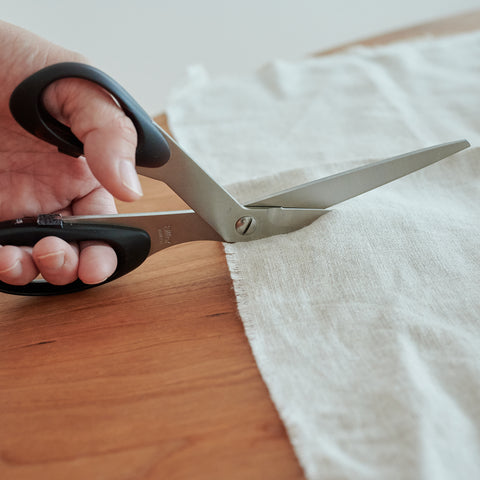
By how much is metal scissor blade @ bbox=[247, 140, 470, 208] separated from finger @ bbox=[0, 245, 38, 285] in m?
0.23

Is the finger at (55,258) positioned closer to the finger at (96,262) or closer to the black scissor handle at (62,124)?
the finger at (96,262)

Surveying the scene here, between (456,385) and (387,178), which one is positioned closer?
(456,385)

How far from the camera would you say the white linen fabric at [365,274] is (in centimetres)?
40

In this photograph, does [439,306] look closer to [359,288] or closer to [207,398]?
[359,288]

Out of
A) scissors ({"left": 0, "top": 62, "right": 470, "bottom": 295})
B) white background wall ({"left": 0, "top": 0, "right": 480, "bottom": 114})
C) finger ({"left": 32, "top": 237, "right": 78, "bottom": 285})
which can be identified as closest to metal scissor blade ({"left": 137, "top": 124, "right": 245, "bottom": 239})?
scissors ({"left": 0, "top": 62, "right": 470, "bottom": 295})

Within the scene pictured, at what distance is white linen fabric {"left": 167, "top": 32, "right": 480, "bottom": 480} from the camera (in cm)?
40

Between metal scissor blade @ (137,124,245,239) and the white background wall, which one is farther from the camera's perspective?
the white background wall

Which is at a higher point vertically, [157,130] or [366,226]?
[157,130]

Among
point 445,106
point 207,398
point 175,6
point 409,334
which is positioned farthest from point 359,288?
point 175,6

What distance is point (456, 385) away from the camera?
1.40 ft

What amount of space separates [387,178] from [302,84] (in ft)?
1.44

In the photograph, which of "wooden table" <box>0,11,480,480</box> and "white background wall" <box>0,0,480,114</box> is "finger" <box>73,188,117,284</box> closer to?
"wooden table" <box>0,11,480,480</box>

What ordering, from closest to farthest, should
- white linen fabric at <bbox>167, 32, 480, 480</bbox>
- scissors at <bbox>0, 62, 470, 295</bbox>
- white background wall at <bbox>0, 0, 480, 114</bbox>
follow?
white linen fabric at <bbox>167, 32, 480, 480</bbox>, scissors at <bbox>0, 62, 470, 295</bbox>, white background wall at <bbox>0, 0, 480, 114</bbox>

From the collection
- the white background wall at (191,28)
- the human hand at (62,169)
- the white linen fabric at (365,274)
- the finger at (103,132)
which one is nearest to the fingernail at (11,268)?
the human hand at (62,169)
